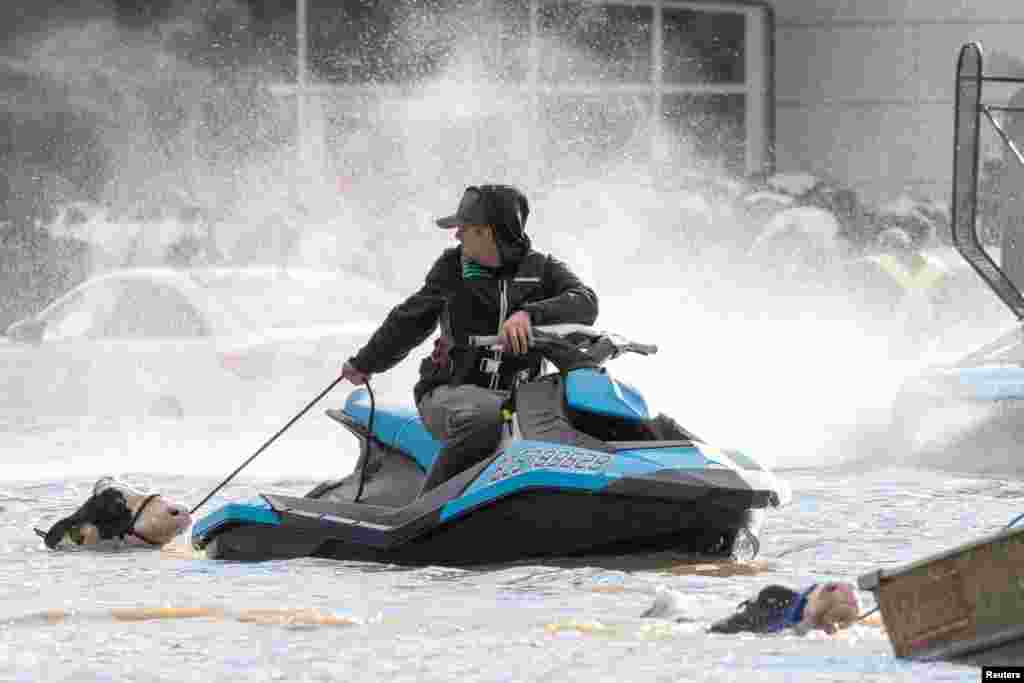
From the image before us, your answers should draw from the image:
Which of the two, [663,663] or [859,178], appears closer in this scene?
[663,663]

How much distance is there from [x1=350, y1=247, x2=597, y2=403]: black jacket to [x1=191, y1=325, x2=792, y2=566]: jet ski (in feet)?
0.80

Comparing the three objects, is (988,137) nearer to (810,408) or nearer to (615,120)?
(615,120)

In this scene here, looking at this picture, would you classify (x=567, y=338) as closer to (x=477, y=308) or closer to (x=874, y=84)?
(x=477, y=308)

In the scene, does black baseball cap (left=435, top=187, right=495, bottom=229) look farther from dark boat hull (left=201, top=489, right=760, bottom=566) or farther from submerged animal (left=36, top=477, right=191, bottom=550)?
submerged animal (left=36, top=477, right=191, bottom=550)

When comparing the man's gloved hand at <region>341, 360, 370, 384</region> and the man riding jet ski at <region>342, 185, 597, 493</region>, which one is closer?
the man riding jet ski at <region>342, 185, 597, 493</region>

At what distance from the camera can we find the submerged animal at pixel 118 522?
10883 millimetres

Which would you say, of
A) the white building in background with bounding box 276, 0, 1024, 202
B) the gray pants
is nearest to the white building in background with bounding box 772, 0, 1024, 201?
the white building in background with bounding box 276, 0, 1024, 202

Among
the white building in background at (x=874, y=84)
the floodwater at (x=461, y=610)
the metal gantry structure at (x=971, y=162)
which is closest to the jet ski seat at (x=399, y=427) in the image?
the floodwater at (x=461, y=610)

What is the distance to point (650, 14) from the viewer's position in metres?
32.5

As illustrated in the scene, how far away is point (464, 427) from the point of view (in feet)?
31.9

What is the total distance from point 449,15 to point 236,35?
259 cm

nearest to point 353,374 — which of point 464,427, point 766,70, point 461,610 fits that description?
point 464,427

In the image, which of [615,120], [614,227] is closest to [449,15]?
[615,120]

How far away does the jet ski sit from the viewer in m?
9.31
